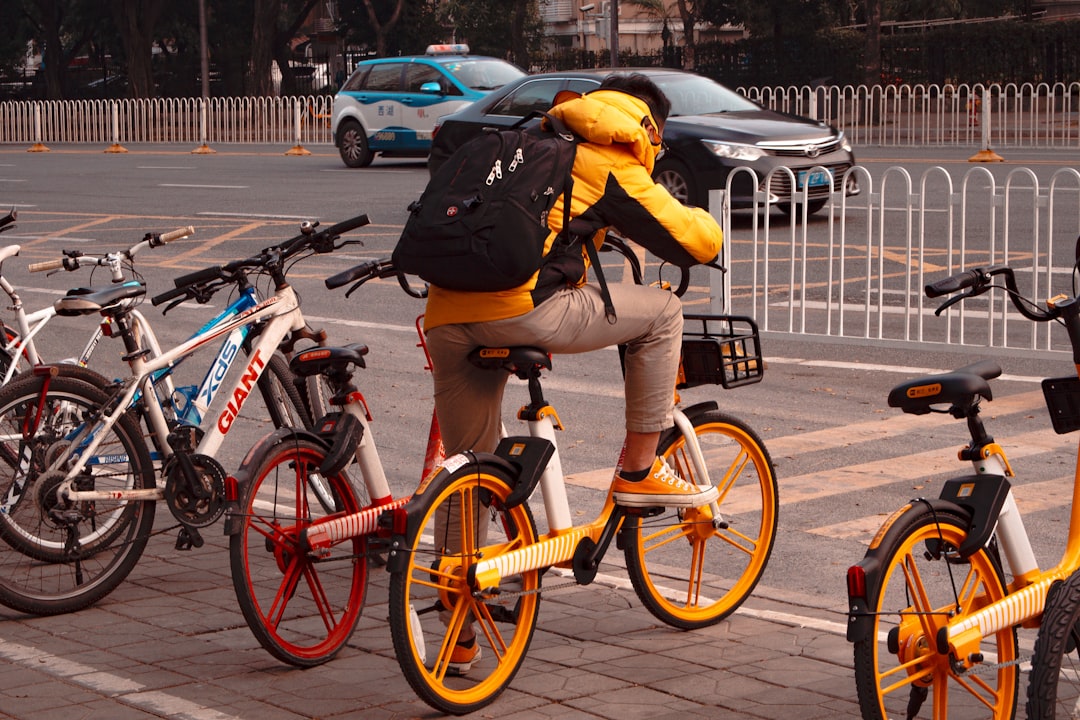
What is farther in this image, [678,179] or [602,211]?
[678,179]

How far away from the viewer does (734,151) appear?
1633 cm

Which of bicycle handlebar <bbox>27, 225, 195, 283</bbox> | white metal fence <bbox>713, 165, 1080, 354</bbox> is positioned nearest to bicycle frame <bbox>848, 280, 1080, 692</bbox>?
bicycle handlebar <bbox>27, 225, 195, 283</bbox>

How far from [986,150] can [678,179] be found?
30.5 feet

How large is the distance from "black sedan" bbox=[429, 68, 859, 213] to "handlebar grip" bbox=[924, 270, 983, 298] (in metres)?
10.8

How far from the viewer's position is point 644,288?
5.07 meters

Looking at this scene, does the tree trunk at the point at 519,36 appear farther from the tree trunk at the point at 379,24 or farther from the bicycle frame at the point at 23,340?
the bicycle frame at the point at 23,340

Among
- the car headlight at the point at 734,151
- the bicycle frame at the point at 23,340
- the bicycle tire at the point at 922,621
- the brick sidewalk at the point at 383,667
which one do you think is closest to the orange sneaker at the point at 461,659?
the brick sidewalk at the point at 383,667

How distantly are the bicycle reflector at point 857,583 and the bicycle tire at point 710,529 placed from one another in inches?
57.8

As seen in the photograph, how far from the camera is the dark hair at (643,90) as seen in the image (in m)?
4.98

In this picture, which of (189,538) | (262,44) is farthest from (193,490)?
(262,44)

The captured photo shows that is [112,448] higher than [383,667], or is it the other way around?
[112,448]

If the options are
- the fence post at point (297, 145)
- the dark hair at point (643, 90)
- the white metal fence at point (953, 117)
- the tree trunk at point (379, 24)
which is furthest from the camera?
the tree trunk at point (379, 24)

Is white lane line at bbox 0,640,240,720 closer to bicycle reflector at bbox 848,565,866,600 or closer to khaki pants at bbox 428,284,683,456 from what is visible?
khaki pants at bbox 428,284,683,456

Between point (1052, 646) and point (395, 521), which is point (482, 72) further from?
point (1052, 646)
